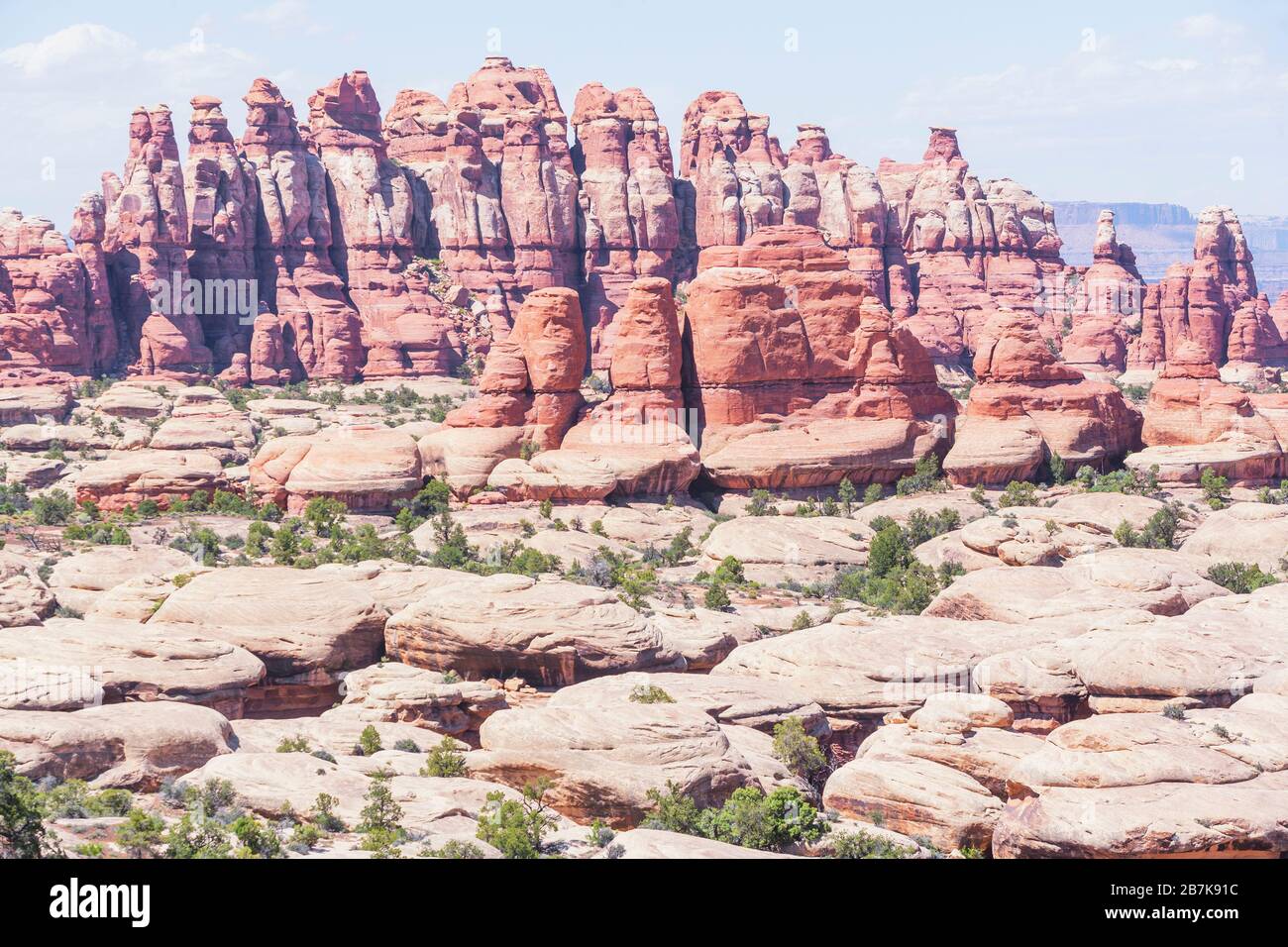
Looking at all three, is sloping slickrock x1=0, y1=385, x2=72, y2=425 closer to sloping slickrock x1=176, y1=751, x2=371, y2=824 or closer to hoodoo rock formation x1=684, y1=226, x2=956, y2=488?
hoodoo rock formation x1=684, y1=226, x2=956, y2=488

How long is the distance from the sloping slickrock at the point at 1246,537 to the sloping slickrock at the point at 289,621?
107 feet

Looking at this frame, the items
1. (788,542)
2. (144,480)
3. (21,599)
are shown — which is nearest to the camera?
(21,599)

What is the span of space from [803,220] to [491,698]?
345 ft

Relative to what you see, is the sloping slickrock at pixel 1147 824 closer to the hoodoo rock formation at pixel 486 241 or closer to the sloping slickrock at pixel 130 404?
the sloping slickrock at pixel 130 404

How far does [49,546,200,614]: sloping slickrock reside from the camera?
5291 cm

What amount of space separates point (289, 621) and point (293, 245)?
279 ft

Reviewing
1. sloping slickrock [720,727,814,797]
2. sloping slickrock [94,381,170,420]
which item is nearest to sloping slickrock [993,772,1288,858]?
sloping slickrock [720,727,814,797]

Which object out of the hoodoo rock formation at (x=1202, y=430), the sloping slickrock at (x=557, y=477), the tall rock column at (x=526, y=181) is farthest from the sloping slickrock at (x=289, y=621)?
the tall rock column at (x=526, y=181)

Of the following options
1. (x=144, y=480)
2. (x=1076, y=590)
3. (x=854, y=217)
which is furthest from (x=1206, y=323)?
(x=1076, y=590)

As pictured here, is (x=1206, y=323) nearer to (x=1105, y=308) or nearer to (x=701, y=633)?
(x=1105, y=308)

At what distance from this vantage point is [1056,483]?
75.6 m

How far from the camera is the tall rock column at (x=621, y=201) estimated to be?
441 ft

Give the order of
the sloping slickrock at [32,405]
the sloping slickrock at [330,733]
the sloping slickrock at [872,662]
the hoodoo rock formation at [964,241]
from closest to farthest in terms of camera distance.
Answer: the sloping slickrock at [330,733] → the sloping slickrock at [872,662] → the sloping slickrock at [32,405] → the hoodoo rock formation at [964,241]

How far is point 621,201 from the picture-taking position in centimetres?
13575
